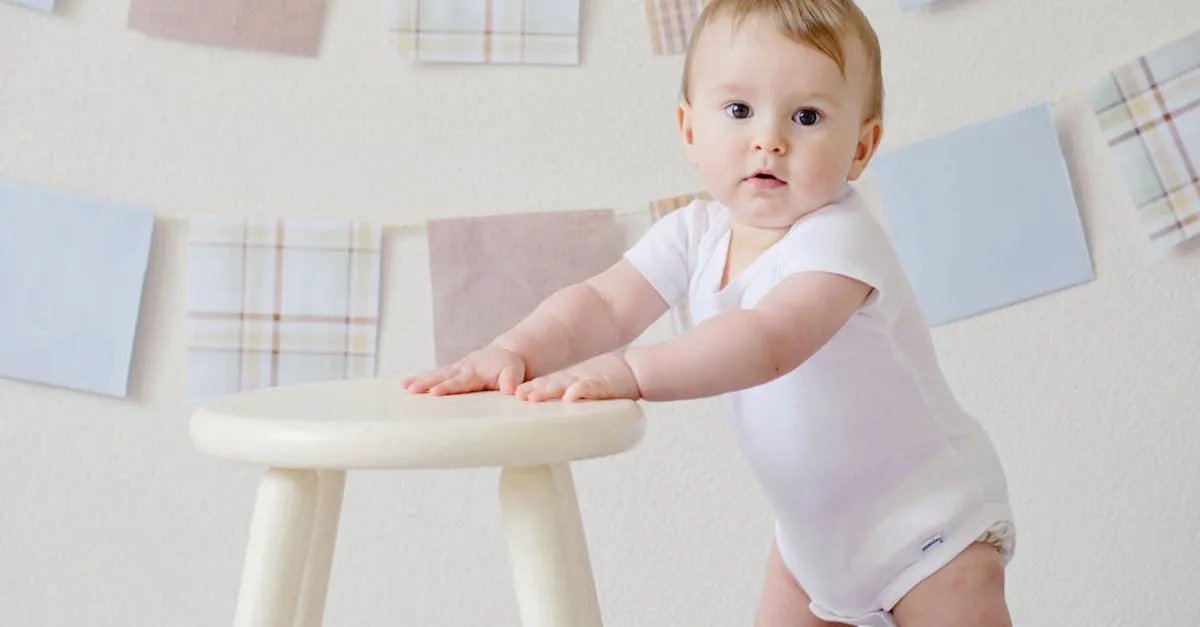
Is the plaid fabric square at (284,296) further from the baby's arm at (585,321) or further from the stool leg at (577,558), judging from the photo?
the stool leg at (577,558)

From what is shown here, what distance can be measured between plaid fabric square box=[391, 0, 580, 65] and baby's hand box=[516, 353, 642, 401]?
2.17 feet

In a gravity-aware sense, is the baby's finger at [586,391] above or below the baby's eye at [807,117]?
below

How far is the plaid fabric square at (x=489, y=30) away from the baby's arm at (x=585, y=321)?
16.9 inches

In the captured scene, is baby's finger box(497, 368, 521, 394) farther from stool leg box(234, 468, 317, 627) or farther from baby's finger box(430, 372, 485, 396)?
stool leg box(234, 468, 317, 627)

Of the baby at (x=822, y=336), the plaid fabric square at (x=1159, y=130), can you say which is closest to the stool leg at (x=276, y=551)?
the baby at (x=822, y=336)

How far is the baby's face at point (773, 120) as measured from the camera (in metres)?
0.89

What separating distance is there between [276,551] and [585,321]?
0.30 metres

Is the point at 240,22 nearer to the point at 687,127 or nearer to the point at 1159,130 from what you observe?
the point at 687,127

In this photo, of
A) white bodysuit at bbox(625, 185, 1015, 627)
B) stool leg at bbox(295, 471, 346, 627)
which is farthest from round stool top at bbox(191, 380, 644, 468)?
white bodysuit at bbox(625, 185, 1015, 627)

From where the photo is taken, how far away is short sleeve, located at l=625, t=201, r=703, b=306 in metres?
1.02

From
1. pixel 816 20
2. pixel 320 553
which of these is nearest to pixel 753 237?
pixel 816 20

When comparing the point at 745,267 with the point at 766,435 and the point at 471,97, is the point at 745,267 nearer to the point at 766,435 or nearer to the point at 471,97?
the point at 766,435

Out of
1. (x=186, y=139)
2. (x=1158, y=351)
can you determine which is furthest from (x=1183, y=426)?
(x=186, y=139)

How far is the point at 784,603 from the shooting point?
3.48 feet
